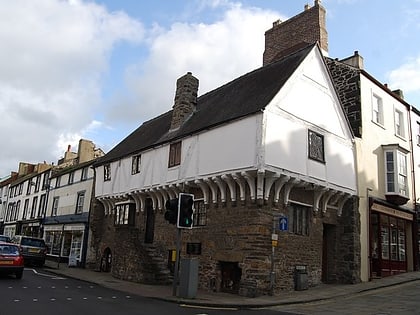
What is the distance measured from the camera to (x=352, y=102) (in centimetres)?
1998

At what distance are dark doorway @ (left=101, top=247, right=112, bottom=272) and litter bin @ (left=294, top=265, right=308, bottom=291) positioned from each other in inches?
483

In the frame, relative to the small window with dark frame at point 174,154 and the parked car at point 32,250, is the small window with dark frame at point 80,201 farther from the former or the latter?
the small window with dark frame at point 174,154

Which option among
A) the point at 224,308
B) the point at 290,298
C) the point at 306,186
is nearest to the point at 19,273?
the point at 224,308

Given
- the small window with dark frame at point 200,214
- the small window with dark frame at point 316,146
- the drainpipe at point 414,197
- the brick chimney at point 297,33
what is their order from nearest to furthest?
the small window with dark frame at point 316,146, the small window with dark frame at point 200,214, the drainpipe at point 414,197, the brick chimney at point 297,33

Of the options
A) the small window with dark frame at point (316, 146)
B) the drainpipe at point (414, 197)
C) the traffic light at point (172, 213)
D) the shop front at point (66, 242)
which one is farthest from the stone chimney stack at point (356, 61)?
the shop front at point (66, 242)

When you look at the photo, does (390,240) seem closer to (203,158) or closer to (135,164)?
(203,158)

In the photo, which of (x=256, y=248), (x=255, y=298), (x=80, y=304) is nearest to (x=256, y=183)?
(x=256, y=248)

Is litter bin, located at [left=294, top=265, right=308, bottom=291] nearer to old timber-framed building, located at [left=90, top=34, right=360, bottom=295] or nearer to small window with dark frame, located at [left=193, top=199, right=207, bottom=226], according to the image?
old timber-framed building, located at [left=90, top=34, right=360, bottom=295]

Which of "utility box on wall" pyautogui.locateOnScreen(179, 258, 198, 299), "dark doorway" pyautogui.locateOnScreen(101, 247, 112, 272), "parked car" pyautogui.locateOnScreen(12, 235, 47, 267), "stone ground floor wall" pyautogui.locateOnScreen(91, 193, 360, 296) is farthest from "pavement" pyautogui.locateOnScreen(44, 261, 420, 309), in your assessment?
"parked car" pyautogui.locateOnScreen(12, 235, 47, 267)

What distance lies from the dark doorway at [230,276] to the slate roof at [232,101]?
5570mm

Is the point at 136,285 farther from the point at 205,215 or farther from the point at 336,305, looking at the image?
the point at 336,305

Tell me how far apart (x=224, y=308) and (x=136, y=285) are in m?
6.42

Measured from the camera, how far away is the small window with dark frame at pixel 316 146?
1659 centimetres

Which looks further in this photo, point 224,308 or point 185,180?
point 185,180
